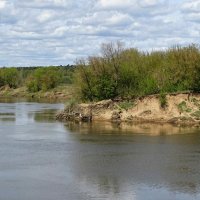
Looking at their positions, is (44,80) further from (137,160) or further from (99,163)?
(99,163)

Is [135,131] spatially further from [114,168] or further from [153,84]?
[114,168]

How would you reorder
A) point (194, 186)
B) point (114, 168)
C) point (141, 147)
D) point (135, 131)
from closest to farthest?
point (194, 186), point (114, 168), point (141, 147), point (135, 131)

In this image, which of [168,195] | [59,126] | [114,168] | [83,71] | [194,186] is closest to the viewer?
[168,195]

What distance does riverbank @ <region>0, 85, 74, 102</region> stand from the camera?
458ft

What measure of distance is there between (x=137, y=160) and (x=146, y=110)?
28.4m

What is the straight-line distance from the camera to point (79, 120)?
69375 mm

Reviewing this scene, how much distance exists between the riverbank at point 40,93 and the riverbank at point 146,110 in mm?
58972

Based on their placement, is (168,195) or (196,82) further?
(196,82)

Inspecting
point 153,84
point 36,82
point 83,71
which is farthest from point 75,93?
point 36,82

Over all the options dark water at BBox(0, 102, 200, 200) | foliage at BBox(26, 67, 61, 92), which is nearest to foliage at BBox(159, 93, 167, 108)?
dark water at BBox(0, 102, 200, 200)

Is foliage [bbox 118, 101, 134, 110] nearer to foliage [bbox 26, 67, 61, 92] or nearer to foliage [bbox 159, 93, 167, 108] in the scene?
foliage [bbox 159, 93, 167, 108]

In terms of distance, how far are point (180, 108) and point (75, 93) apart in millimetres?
16818

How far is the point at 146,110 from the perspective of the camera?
67.5m

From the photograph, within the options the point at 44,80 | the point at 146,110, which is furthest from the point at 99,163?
the point at 44,80
